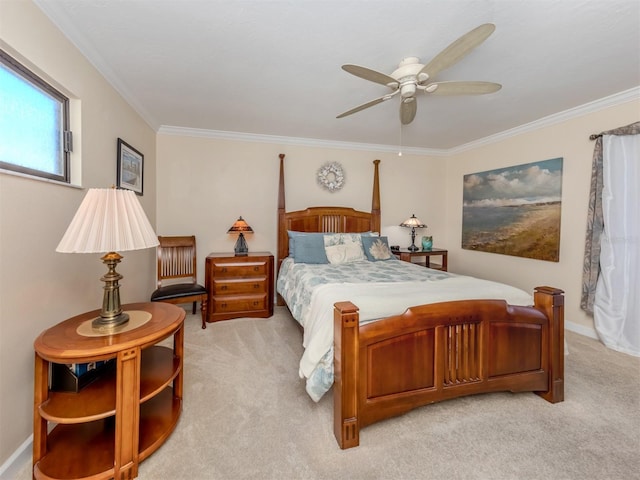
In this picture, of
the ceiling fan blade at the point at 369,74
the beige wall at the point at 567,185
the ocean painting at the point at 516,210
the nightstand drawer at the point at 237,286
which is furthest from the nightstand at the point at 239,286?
the beige wall at the point at 567,185

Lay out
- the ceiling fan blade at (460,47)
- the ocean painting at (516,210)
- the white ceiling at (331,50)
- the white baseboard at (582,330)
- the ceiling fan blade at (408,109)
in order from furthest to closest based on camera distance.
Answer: the ocean painting at (516,210)
the white baseboard at (582,330)
the ceiling fan blade at (408,109)
the white ceiling at (331,50)
the ceiling fan blade at (460,47)

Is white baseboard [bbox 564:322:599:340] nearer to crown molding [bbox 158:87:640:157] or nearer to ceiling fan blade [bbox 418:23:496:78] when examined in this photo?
crown molding [bbox 158:87:640:157]

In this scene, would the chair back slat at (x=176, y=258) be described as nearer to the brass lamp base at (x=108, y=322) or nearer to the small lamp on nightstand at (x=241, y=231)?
the small lamp on nightstand at (x=241, y=231)

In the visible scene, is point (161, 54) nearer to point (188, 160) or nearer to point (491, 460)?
point (188, 160)

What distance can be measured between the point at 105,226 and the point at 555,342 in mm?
2800

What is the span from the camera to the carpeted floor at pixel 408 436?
1.37 meters

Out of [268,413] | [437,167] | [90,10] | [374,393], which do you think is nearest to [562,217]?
[437,167]

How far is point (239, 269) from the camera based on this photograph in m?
3.41

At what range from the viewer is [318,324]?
5.94ft

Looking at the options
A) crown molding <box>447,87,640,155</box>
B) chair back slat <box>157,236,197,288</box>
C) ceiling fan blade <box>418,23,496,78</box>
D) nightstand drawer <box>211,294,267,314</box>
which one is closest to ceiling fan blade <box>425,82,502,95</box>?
ceiling fan blade <box>418,23,496,78</box>

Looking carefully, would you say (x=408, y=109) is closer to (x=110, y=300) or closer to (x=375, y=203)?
(x=375, y=203)

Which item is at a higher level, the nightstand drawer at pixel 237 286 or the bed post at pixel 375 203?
the bed post at pixel 375 203

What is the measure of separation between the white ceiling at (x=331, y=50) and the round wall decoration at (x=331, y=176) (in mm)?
1082

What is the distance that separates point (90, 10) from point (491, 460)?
11.1 feet
